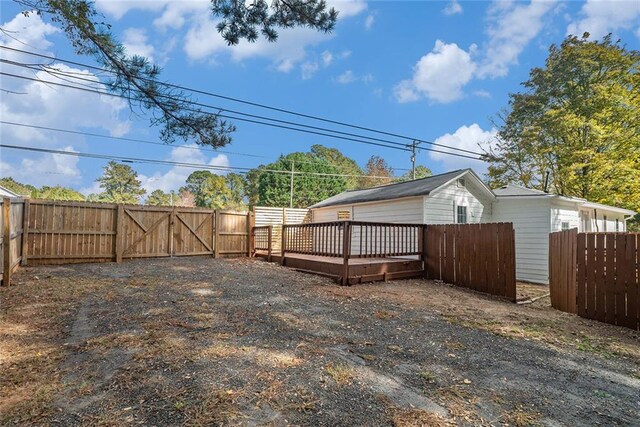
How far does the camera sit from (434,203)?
30.9 feet

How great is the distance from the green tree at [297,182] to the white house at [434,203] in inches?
625

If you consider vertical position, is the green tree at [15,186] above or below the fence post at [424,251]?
above

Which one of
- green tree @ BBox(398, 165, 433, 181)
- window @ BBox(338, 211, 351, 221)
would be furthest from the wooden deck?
green tree @ BBox(398, 165, 433, 181)

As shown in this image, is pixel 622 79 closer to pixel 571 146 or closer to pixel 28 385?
pixel 571 146

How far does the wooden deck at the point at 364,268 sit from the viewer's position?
6942mm

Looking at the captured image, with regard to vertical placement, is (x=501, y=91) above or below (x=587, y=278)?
above

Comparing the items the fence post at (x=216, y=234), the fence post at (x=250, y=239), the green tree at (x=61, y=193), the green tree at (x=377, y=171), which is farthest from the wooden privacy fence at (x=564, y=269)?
the green tree at (x=377, y=171)

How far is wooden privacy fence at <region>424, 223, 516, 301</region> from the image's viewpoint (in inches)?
246

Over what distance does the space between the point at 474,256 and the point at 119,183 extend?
1116 inches

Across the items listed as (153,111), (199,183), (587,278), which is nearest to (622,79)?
(587,278)

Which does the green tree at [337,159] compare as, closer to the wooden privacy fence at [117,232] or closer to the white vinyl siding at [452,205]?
the white vinyl siding at [452,205]

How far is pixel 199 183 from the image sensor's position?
2984 cm

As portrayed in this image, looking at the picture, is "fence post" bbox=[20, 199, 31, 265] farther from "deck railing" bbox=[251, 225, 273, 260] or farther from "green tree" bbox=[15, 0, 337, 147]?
"deck railing" bbox=[251, 225, 273, 260]

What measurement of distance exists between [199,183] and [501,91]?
2539 centimetres
